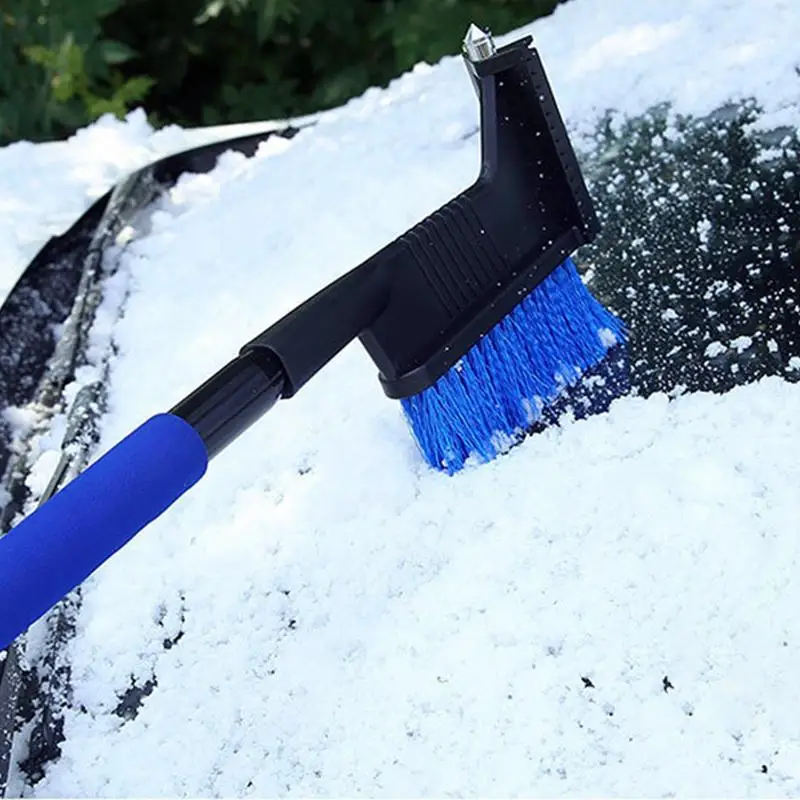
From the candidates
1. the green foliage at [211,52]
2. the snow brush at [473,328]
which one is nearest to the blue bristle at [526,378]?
the snow brush at [473,328]

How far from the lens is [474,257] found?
1.21m

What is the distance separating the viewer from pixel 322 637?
3.44 ft

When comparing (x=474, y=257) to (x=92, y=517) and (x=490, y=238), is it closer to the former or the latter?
(x=490, y=238)

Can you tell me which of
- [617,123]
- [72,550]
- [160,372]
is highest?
[72,550]

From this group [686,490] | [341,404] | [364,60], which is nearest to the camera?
[686,490]

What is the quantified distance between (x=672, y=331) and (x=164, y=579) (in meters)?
0.55

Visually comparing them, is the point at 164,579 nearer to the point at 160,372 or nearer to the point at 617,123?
the point at 160,372

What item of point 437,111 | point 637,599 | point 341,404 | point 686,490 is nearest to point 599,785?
point 637,599

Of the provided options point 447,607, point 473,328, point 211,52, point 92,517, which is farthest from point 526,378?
point 211,52

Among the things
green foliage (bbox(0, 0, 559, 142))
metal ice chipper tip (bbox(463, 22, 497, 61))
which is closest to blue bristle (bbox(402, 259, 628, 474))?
metal ice chipper tip (bbox(463, 22, 497, 61))

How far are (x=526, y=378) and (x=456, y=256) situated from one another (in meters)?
0.14

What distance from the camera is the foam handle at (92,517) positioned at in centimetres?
90

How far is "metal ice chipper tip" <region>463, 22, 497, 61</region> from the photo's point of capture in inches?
45.8

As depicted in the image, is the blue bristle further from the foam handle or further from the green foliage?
the green foliage
